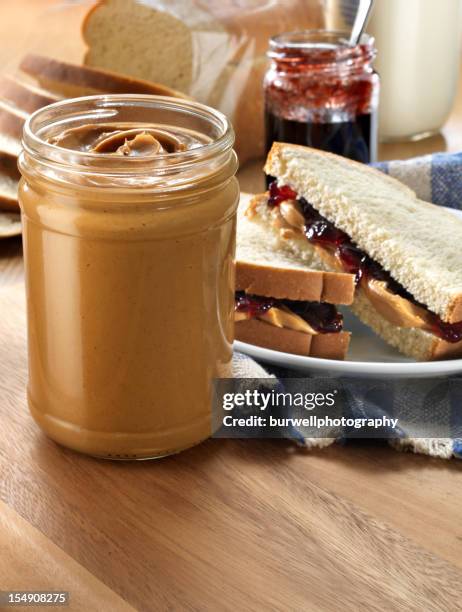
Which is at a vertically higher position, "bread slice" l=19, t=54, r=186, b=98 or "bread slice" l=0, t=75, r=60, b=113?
"bread slice" l=19, t=54, r=186, b=98

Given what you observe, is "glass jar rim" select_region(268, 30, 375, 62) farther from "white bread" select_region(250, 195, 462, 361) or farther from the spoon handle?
"white bread" select_region(250, 195, 462, 361)

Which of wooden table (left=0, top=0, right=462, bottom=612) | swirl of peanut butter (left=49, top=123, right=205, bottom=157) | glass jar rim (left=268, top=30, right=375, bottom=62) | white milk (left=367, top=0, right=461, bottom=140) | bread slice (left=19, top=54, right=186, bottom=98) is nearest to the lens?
wooden table (left=0, top=0, right=462, bottom=612)

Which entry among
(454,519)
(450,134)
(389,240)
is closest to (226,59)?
(450,134)

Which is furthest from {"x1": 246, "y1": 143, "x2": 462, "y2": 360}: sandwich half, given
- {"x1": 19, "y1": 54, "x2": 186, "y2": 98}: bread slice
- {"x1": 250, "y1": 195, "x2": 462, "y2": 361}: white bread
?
{"x1": 19, "y1": 54, "x2": 186, "y2": 98}: bread slice

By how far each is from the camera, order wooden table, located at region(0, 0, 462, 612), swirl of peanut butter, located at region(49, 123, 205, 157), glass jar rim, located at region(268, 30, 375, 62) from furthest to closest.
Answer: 1. glass jar rim, located at region(268, 30, 375, 62)
2. swirl of peanut butter, located at region(49, 123, 205, 157)
3. wooden table, located at region(0, 0, 462, 612)

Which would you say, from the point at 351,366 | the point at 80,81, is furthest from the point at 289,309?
the point at 80,81

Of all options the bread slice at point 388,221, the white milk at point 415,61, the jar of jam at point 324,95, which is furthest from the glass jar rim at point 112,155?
Result: the white milk at point 415,61

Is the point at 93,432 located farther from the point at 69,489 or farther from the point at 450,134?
the point at 450,134
